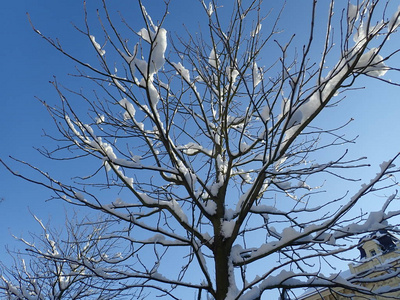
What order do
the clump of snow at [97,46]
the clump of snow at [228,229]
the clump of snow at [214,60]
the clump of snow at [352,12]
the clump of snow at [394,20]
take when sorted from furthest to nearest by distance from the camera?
the clump of snow at [214,60] < the clump of snow at [228,229] < the clump of snow at [97,46] < the clump of snow at [352,12] < the clump of snow at [394,20]

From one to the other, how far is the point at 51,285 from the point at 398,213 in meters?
7.23

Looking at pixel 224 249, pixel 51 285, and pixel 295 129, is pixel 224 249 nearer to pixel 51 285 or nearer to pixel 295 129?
pixel 295 129

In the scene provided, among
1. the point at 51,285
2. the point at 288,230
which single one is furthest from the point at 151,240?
the point at 51,285

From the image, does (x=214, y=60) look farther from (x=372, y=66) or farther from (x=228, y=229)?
(x=228, y=229)

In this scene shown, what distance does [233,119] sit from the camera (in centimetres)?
470

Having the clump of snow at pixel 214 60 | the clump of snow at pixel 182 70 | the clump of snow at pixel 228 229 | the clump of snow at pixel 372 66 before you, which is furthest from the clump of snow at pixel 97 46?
the clump of snow at pixel 372 66

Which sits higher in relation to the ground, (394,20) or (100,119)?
(100,119)

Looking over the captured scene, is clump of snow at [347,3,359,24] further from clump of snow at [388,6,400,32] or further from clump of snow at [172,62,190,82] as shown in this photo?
clump of snow at [172,62,190,82]

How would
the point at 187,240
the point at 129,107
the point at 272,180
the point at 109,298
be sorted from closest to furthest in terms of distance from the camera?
the point at 187,240, the point at 129,107, the point at 272,180, the point at 109,298

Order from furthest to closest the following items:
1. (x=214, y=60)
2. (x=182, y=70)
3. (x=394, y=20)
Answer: (x=214, y=60) → (x=182, y=70) → (x=394, y=20)

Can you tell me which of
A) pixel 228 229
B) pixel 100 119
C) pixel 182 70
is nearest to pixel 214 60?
pixel 182 70

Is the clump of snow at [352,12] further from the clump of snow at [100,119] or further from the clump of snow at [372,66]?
the clump of snow at [100,119]

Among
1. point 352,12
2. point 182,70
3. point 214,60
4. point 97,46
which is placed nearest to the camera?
point 352,12

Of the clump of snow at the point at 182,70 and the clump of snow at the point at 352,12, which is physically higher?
the clump of snow at the point at 182,70
